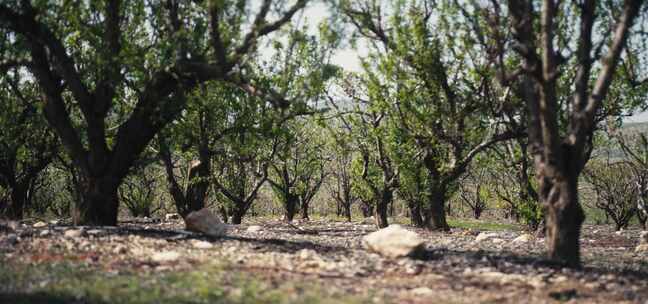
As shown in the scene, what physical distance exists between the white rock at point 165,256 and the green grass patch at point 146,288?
1.08 metres

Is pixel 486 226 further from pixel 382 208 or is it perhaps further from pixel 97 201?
pixel 97 201

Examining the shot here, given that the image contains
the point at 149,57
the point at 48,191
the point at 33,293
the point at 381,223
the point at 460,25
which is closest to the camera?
the point at 33,293

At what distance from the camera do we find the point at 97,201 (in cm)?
1684

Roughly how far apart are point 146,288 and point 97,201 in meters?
8.70

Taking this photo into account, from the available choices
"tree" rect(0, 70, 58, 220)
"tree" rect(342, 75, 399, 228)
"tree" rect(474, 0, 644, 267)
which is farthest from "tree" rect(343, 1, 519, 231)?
"tree" rect(0, 70, 58, 220)

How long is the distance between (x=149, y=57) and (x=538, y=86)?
9946mm

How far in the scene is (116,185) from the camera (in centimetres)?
1702

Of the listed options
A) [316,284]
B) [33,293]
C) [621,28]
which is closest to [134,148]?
[33,293]

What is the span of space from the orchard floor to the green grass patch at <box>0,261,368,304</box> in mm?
17

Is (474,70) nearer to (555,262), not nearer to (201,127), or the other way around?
(555,262)

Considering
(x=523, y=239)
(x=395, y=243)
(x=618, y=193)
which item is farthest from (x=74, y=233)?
(x=618, y=193)

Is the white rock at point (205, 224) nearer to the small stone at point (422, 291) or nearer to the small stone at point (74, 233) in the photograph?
the small stone at point (74, 233)

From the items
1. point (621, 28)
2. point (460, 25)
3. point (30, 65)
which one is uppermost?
point (460, 25)

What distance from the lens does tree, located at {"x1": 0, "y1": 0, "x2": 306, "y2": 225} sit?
48.1ft
